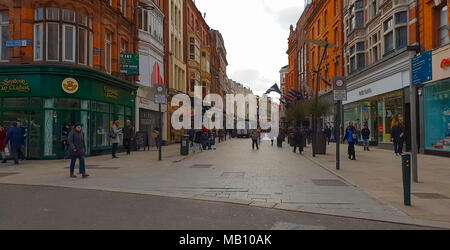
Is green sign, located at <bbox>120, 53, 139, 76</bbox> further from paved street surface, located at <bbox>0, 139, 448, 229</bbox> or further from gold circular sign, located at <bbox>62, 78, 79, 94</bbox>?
paved street surface, located at <bbox>0, 139, 448, 229</bbox>

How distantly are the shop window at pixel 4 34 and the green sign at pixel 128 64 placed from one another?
623 cm

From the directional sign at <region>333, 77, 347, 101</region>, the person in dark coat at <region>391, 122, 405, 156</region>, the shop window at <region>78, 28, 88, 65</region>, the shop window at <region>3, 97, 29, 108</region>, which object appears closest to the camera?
the directional sign at <region>333, 77, 347, 101</region>

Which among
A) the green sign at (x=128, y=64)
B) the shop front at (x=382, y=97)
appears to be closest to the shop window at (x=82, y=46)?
the green sign at (x=128, y=64)

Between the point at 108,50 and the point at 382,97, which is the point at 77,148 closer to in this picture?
the point at 108,50

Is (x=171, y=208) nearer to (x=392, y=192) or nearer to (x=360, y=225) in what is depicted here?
(x=360, y=225)

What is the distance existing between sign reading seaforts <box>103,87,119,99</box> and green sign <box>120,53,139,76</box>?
1.46 metres

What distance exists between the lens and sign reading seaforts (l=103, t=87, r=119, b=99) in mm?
19780

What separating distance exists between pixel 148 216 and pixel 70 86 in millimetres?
12990

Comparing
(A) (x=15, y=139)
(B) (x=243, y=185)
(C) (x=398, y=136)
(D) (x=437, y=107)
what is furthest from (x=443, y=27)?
(A) (x=15, y=139)

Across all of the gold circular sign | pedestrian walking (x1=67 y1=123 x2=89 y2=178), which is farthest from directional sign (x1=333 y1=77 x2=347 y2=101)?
the gold circular sign

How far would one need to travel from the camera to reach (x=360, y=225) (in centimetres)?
541

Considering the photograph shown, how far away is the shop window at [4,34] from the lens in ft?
55.6
